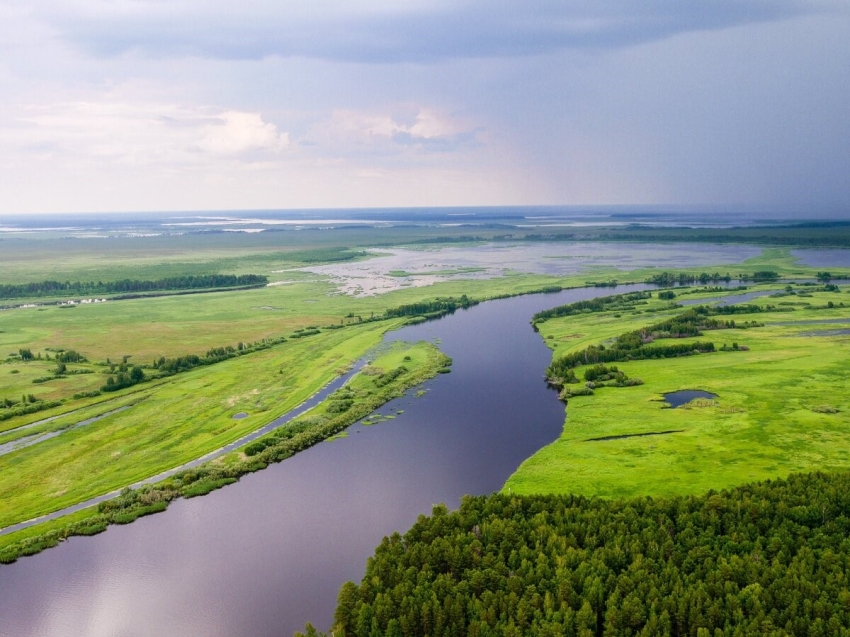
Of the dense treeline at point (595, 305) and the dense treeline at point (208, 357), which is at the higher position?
the dense treeline at point (595, 305)

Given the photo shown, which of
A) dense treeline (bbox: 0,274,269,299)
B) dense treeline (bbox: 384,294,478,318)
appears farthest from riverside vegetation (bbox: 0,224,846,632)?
dense treeline (bbox: 0,274,269,299)

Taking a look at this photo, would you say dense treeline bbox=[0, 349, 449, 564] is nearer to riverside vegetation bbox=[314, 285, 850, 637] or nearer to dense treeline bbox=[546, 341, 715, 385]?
riverside vegetation bbox=[314, 285, 850, 637]

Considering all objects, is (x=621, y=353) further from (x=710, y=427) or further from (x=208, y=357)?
(x=208, y=357)

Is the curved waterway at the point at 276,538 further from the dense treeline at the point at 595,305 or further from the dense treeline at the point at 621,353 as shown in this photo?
the dense treeline at the point at 595,305

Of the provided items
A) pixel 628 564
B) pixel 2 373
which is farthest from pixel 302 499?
pixel 2 373

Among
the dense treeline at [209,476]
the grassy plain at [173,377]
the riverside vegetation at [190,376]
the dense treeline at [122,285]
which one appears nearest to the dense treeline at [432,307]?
the riverside vegetation at [190,376]
